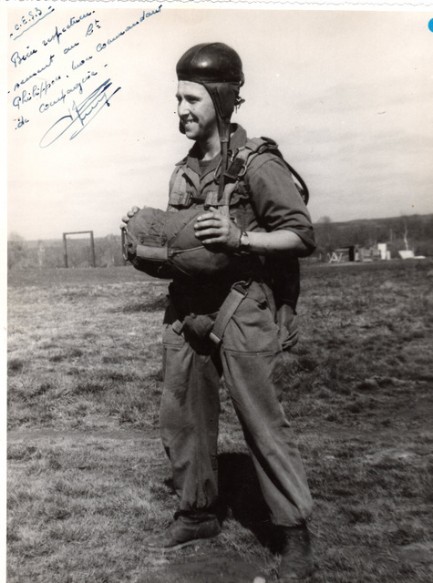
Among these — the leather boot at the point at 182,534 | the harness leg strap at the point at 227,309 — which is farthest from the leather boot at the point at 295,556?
the harness leg strap at the point at 227,309

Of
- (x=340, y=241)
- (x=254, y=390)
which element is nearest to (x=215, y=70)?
(x=254, y=390)

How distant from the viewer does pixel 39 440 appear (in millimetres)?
4785

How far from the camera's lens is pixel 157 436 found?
4926mm

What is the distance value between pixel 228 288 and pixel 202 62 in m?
1.06

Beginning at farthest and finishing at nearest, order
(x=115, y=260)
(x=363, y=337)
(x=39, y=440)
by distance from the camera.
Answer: (x=115, y=260), (x=363, y=337), (x=39, y=440)

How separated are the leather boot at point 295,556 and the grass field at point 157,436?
11 cm

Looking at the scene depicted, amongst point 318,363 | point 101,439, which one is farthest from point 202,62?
point 318,363

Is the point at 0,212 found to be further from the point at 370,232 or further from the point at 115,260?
the point at 370,232

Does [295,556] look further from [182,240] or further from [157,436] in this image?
[157,436]

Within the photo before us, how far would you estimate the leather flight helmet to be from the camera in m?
3.01

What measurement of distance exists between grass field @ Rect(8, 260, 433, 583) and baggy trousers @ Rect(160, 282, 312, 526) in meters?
0.44

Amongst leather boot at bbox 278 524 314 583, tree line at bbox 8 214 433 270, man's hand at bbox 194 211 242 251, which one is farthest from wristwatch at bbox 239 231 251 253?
tree line at bbox 8 214 433 270

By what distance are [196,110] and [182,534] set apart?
2.16 meters

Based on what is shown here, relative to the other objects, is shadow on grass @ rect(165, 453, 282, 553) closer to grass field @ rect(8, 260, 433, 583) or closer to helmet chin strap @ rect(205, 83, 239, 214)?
grass field @ rect(8, 260, 433, 583)
